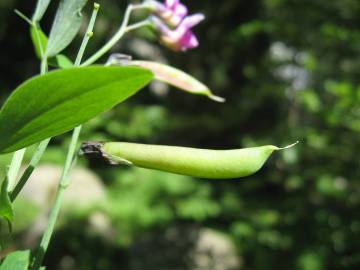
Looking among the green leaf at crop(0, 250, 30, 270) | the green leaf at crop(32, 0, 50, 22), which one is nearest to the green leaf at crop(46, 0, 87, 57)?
the green leaf at crop(32, 0, 50, 22)

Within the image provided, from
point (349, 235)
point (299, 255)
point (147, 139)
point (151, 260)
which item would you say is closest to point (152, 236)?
point (151, 260)

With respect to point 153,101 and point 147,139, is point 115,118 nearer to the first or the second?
point 147,139

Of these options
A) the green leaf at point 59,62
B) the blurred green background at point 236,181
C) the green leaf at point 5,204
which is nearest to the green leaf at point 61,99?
the green leaf at point 5,204

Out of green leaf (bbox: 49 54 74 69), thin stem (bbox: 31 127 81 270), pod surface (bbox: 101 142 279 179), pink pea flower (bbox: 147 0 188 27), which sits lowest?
thin stem (bbox: 31 127 81 270)

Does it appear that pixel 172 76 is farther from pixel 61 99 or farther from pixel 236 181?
pixel 236 181

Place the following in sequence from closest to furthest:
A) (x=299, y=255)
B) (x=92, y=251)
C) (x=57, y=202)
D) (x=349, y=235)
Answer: (x=57, y=202) < (x=349, y=235) < (x=299, y=255) < (x=92, y=251)

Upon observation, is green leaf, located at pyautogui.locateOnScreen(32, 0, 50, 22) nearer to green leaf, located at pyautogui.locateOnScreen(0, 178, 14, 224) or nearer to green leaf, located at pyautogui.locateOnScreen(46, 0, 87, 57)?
green leaf, located at pyautogui.locateOnScreen(46, 0, 87, 57)

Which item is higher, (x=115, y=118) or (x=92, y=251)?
(x=115, y=118)

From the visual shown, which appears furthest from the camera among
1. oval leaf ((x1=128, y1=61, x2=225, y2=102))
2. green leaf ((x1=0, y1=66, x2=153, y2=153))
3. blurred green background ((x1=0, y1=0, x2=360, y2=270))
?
blurred green background ((x1=0, y1=0, x2=360, y2=270))
